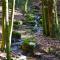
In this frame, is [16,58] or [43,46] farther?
[43,46]

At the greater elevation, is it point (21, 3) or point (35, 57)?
point (21, 3)

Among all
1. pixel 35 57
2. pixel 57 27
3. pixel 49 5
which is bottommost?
pixel 35 57

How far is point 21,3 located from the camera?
2578cm

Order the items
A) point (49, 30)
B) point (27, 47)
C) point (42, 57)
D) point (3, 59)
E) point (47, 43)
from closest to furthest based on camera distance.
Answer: point (3, 59) → point (42, 57) → point (27, 47) → point (47, 43) → point (49, 30)

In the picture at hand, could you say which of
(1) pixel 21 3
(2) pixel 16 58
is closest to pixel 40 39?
(2) pixel 16 58

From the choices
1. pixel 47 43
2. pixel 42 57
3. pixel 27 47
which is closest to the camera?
pixel 42 57

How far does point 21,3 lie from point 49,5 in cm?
1518

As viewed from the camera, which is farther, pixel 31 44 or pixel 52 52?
pixel 31 44

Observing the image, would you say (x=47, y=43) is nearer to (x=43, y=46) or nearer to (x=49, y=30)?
(x=43, y=46)

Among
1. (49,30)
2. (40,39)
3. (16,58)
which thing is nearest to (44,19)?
(49,30)

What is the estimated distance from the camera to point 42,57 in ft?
26.1

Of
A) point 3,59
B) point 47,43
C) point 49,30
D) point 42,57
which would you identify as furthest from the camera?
point 49,30

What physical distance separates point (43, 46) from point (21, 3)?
17037 mm

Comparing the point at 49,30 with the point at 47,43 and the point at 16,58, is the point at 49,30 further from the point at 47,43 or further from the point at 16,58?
the point at 16,58
